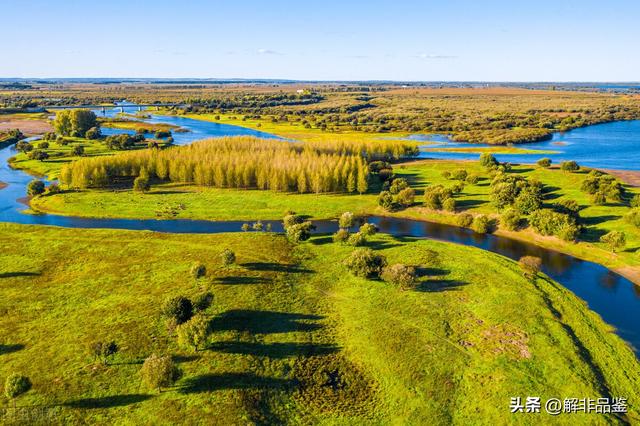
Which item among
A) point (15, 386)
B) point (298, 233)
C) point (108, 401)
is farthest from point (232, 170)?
point (15, 386)

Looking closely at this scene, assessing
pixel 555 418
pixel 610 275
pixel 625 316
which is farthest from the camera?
pixel 610 275

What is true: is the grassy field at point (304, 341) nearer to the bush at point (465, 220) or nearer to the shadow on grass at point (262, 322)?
the shadow on grass at point (262, 322)

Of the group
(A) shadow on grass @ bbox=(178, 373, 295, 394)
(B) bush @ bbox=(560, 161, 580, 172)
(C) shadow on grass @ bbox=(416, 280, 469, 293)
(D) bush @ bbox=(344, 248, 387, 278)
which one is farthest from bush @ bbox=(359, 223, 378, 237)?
(B) bush @ bbox=(560, 161, 580, 172)

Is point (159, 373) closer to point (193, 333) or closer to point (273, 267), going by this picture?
point (193, 333)

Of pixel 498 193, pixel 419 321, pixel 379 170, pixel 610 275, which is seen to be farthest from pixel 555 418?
pixel 379 170

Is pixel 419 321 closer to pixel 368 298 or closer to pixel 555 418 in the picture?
pixel 368 298

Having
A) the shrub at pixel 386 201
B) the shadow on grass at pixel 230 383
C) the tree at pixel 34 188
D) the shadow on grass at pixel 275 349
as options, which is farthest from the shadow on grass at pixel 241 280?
the tree at pixel 34 188
